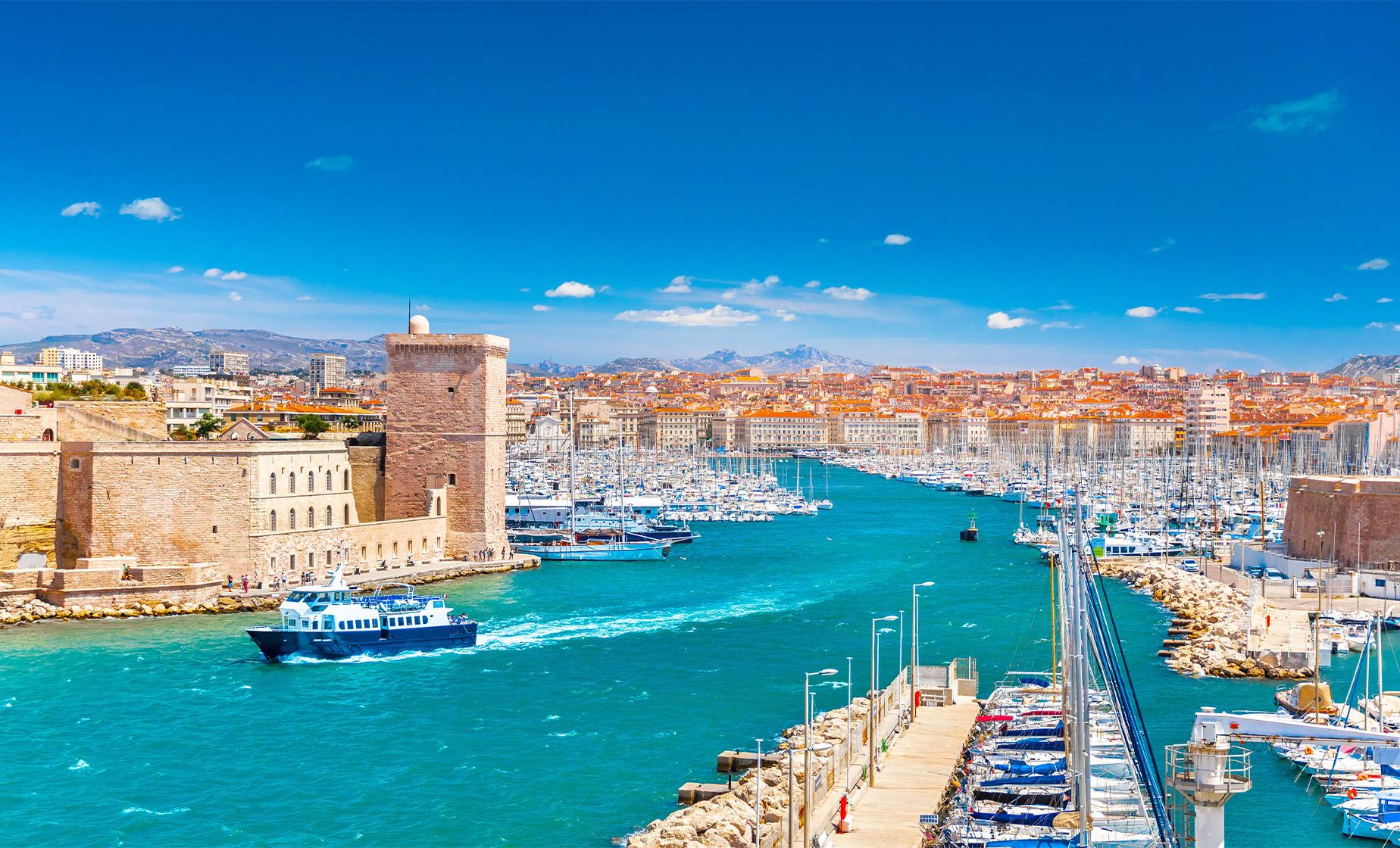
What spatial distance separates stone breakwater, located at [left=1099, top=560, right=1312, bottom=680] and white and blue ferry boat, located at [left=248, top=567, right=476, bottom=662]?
438 inches

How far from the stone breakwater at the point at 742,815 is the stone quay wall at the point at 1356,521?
18.0 m

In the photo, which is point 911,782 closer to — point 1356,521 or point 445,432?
point 1356,521

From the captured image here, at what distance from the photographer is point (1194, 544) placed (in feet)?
114

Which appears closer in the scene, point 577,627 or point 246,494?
point 577,627

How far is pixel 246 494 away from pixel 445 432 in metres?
6.29

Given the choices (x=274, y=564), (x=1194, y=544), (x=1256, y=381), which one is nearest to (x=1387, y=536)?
(x=1194, y=544)

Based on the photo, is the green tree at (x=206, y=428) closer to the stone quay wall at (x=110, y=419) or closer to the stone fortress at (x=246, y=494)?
the stone quay wall at (x=110, y=419)

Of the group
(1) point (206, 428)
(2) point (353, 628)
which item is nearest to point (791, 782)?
(2) point (353, 628)

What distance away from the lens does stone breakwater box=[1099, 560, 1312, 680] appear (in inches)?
722

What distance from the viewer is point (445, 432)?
29.5m

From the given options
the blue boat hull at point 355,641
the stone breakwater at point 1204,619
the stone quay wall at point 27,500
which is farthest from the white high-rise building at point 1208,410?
the stone quay wall at point 27,500

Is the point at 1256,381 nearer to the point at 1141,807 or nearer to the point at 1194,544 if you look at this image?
the point at 1194,544

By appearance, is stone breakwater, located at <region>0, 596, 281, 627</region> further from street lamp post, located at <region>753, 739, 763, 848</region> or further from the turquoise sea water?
street lamp post, located at <region>753, 739, 763, 848</region>

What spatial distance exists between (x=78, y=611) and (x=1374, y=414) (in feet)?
225
